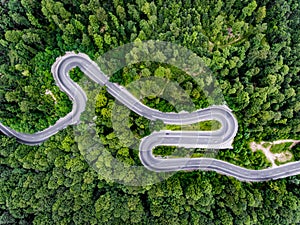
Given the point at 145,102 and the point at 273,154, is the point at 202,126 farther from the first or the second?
the point at 273,154

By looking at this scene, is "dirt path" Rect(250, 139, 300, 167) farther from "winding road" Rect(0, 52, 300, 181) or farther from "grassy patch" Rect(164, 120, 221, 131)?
"grassy patch" Rect(164, 120, 221, 131)

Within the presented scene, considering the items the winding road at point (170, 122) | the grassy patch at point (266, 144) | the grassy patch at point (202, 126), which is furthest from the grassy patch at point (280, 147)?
the grassy patch at point (202, 126)

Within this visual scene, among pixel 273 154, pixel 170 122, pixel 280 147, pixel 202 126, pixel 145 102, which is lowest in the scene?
pixel 273 154

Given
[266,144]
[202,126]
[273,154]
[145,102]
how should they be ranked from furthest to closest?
[273,154]
[266,144]
[202,126]
[145,102]

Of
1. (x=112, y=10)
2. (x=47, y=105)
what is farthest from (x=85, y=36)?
(x=47, y=105)

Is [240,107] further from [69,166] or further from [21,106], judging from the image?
[21,106]

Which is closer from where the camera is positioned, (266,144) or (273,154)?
(266,144)

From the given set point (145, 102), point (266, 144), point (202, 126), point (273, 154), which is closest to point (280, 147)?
point (273, 154)
